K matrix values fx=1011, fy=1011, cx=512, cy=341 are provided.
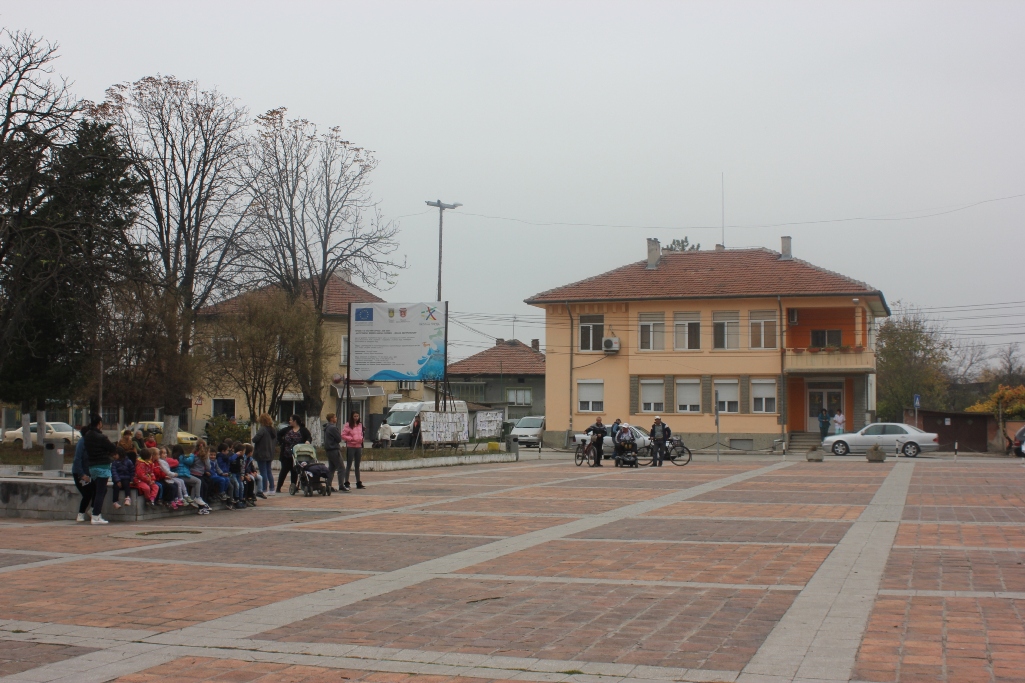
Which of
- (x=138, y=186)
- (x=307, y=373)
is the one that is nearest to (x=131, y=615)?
(x=138, y=186)

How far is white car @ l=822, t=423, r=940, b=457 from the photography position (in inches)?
1610

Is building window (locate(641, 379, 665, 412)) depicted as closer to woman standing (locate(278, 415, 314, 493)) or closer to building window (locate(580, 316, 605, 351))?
building window (locate(580, 316, 605, 351))

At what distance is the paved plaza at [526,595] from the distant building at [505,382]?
2199 inches

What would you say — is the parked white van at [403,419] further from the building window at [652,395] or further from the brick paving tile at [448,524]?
the brick paving tile at [448,524]

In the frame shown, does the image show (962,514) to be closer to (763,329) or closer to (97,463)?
(97,463)

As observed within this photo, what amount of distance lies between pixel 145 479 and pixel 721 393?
39.1 m

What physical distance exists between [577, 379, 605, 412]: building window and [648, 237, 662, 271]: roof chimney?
719 centimetres

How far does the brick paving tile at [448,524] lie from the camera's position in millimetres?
14180

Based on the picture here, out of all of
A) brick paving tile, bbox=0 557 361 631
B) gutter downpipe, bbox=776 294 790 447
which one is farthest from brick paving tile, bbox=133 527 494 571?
gutter downpipe, bbox=776 294 790 447

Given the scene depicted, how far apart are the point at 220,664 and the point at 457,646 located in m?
1.61

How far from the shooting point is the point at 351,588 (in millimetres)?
9555

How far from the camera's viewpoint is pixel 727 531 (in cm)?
1356

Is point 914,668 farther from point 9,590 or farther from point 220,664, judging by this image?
point 9,590

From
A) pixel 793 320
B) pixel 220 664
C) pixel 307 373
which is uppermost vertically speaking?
pixel 793 320
